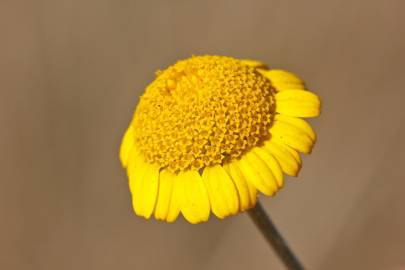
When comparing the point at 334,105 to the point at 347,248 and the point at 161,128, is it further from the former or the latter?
the point at 161,128

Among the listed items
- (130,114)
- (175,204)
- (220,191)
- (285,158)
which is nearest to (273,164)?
(285,158)

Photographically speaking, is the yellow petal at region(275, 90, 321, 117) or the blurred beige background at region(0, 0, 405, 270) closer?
the yellow petal at region(275, 90, 321, 117)

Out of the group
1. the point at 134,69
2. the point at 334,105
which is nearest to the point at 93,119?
the point at 134,69

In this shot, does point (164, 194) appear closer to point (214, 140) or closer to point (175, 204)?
point (175, 204)

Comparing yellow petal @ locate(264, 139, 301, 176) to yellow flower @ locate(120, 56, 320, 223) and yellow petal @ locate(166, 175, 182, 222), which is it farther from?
yellow petal @ locate(166, 175, 182, 222)

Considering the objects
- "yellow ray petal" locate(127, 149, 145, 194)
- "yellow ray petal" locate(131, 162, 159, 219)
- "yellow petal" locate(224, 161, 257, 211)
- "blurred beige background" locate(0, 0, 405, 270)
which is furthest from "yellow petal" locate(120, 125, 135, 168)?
"blurred beige background" locate(0, 0, 405, 270)

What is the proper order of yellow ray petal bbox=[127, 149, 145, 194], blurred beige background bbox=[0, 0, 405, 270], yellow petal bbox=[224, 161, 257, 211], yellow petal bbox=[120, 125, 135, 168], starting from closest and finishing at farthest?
yellow petal bbox=[224, 161, 257, 211]
yellow ray petal bbox=[127, 149, 145, 194]
yellow petal bbox=[120, 125, 135, 168]
blurred beige background bbox=[0, 0, 405, 270]
